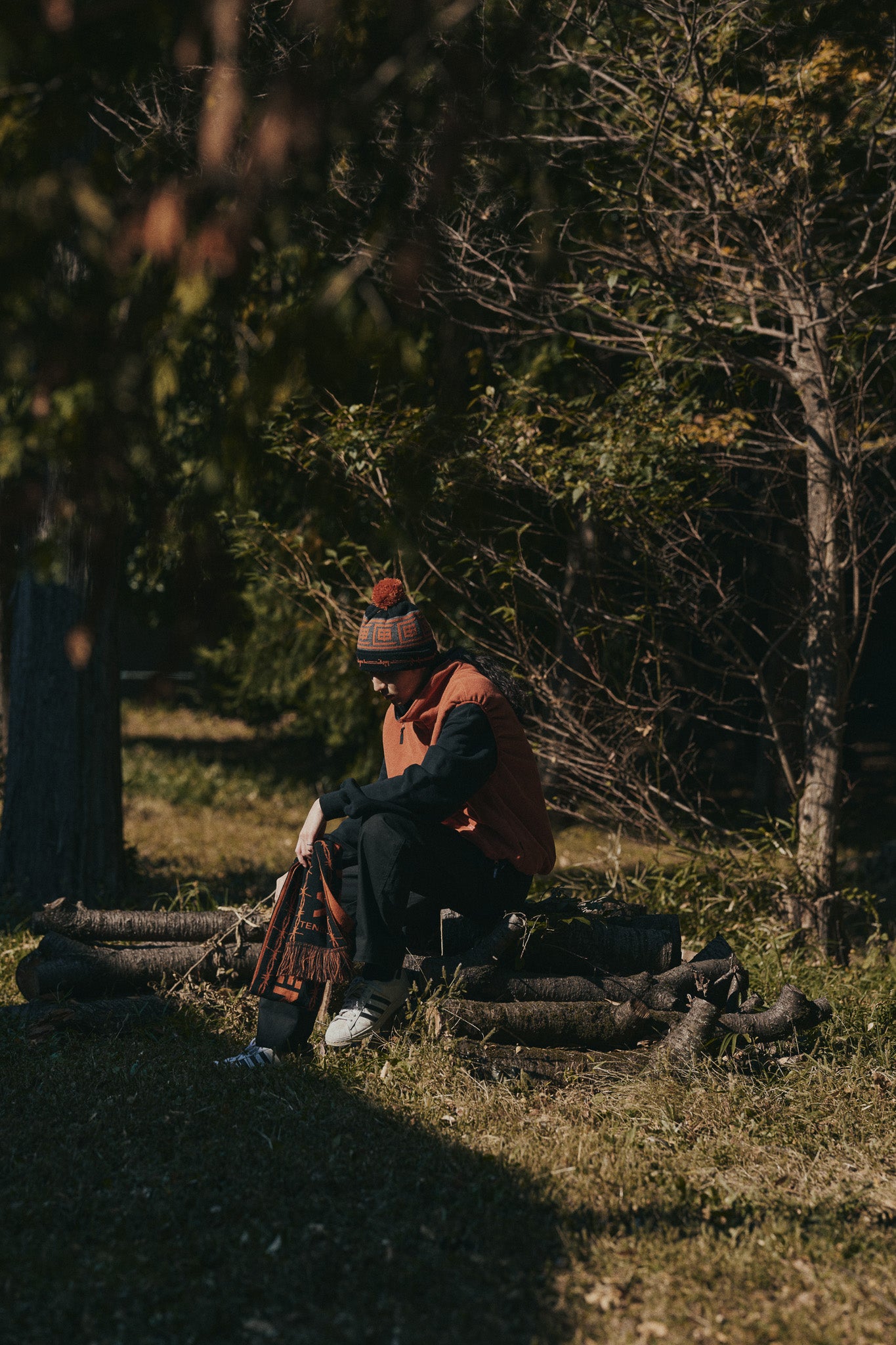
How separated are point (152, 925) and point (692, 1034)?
7.38 ft

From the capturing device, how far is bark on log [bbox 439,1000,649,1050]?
4.37 meters

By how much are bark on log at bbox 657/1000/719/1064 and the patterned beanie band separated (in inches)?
63.6

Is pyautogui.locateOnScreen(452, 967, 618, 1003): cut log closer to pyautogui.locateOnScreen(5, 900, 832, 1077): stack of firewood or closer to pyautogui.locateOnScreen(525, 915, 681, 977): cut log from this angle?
pyautogui.locateOnScreen(5, 900, 832, 1077): stack of firewood

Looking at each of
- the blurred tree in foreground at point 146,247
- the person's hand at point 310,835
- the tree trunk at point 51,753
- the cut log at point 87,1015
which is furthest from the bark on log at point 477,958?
the tree trunk at point 51,753

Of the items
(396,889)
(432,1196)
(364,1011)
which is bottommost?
(432,1196)

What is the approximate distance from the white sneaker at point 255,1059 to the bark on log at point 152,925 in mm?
753

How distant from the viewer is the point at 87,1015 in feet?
15.0

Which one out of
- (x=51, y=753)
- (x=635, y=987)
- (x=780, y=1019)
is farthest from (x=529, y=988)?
(x=51, y=753)

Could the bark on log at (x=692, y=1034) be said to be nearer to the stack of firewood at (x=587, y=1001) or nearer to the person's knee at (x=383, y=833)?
the stack of firewood at (x=587, y=1001)

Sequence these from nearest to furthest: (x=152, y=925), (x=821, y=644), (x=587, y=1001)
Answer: (x=587, y=1001), (x=152, y=925), (x=821, y=644)

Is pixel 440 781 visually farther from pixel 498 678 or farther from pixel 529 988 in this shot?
pixel 529 988

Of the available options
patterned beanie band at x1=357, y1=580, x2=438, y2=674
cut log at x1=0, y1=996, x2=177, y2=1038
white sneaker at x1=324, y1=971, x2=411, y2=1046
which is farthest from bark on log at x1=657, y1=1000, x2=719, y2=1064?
cut log at x1=0, y1=996, x2=177, y2=1038

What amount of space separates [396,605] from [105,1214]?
2.31 meters

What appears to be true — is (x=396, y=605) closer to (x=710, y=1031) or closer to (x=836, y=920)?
(x=710, y=1031)
